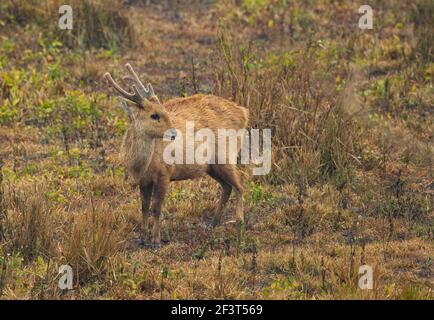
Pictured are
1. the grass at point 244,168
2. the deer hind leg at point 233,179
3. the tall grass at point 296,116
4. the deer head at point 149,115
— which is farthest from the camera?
the tall grass at point 296,116

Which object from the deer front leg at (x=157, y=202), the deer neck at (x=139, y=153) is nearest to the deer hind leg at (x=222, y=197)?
the deer front leg at (x=157, y=202)

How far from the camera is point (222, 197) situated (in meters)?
10.1

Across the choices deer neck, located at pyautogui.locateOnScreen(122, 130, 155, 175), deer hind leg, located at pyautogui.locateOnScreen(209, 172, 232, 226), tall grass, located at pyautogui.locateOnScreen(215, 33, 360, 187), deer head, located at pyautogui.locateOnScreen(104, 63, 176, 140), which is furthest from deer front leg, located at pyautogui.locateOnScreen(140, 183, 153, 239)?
tall grass, located at pyautogui.locateOnScreen(215, 33, 360, 187)

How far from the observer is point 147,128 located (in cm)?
941

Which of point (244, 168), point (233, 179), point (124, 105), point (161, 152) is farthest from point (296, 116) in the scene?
point (124, 105)

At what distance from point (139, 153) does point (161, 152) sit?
20 cm

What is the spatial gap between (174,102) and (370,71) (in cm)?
484

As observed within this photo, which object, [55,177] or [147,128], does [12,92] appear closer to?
[55,177]

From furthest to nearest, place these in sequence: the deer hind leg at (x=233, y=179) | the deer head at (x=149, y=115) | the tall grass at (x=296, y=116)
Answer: the tall grass at (x=296, y=116), the deer hind leg at (x=233, y=179), the deer head at (x=149, y=115)

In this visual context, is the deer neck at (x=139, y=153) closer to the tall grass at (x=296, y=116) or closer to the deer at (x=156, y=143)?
the deer at (x=156, y=143)

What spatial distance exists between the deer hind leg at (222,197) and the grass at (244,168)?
99 mm

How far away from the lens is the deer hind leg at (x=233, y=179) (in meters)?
9.92

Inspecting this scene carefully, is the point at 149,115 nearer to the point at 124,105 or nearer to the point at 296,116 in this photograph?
the point at 124,105
